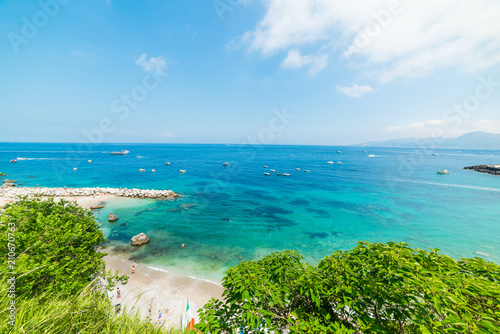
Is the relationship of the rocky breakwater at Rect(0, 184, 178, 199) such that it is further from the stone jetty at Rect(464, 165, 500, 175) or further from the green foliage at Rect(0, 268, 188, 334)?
the stone jetty at Rect(464, 165, 500, 175)

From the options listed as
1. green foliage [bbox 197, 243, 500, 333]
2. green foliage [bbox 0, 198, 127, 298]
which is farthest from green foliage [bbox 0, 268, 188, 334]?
green foliage [bbox 197, 243, 500, 333]

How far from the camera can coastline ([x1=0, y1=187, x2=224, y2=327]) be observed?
13827mm

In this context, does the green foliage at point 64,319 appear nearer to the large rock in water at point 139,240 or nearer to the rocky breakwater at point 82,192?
the large rock in water at point 139,240

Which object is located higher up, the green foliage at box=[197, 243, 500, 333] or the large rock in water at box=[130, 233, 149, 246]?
the green foliage at box=[197, 243, 500, 333]

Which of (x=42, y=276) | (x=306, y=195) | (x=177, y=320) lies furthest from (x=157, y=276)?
(x=306, y=195)

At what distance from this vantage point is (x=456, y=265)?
4863 millimetres

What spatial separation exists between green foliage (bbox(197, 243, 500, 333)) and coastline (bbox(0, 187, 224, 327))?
10.6 m

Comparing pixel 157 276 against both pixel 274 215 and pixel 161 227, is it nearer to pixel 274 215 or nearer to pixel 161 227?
pixel 161 227

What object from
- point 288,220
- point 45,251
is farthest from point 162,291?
point 288,220

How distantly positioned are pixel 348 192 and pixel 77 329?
179 ft

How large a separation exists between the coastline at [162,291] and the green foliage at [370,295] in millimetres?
10602

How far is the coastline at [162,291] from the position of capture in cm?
1383

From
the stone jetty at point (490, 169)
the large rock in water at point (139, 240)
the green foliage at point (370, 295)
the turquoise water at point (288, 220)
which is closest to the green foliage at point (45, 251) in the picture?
the green foliage at point (370, 295)

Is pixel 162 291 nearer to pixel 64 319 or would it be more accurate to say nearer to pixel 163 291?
pixel 163 291
